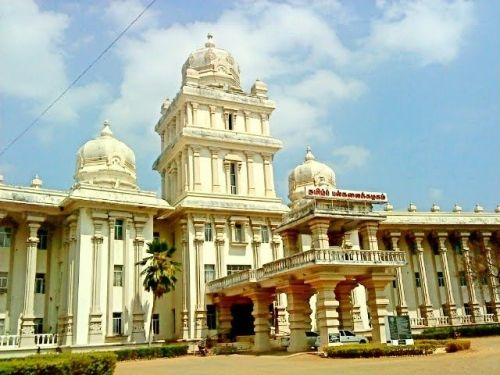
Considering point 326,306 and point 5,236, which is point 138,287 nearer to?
point 5,236

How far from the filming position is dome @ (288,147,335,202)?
170ft

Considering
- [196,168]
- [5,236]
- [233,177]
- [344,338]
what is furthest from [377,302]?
[5,236]

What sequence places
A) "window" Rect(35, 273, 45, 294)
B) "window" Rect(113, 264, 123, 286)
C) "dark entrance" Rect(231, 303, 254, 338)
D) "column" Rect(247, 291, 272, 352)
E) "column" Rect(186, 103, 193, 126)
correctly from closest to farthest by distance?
"column" Rect(247, 291, 272, 352), "window" Rect(113, 264, 123, 286), "window" Rect(35, 273, 45, 294), "dark entrance" Rect(231, 303, 254, 338), "column" Rect(186, 103, 193, 126)

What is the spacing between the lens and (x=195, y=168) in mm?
43719

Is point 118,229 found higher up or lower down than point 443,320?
higher up

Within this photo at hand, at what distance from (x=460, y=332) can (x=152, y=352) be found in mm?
24141

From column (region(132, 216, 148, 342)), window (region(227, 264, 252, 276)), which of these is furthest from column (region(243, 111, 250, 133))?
column (region(132, 216, 148, 342))

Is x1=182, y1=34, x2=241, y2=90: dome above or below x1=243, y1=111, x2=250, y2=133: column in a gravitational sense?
above

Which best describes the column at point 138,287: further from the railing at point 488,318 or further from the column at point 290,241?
the railing at point 488,318

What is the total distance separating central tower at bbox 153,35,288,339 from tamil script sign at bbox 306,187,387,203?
493 inches

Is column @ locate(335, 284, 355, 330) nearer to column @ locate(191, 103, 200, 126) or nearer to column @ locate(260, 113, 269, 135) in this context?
column @ locate(260, 113, 269, 135)

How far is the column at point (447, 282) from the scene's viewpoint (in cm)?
4784

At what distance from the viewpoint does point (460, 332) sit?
40.3m

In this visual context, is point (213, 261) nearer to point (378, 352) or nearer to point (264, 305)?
point (264, 305)
